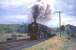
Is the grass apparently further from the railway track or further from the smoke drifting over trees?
A: the smoke drifting over trees

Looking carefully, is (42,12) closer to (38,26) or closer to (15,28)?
(38,26)

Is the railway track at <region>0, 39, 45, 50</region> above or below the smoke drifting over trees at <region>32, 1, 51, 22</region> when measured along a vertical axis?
below

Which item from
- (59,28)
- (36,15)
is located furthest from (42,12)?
(59,28)

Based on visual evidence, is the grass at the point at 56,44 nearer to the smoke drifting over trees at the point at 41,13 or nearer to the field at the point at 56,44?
the field at the point at 56,44

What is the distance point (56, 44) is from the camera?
6.56 feet

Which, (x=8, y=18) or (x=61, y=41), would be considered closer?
(x=8, y=18)

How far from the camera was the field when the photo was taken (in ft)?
6.37

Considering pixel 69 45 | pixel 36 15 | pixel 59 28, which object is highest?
pixel 36 15

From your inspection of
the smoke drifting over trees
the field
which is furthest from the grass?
the smoke drifting over trees

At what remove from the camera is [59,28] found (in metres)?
2.01

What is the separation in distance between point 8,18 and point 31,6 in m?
0.23

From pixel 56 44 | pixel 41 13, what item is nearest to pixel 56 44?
pixel 56 44

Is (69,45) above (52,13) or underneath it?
underneath

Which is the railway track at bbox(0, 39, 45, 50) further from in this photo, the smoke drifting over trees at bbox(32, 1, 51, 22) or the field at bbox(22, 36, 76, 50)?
the smoke drifting over trees at bbox(32, 1, 51, 22)
